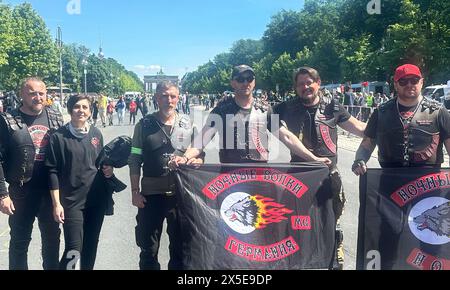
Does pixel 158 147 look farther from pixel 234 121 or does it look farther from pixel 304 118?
pixel 304 118

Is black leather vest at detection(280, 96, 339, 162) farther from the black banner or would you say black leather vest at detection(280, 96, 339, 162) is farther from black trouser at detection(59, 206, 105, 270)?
black trouser at detection(59, 206, 105, 270)

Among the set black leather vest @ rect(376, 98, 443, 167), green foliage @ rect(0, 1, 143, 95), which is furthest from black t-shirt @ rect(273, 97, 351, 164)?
green foliage @ rect(0, 1, 143, 95)

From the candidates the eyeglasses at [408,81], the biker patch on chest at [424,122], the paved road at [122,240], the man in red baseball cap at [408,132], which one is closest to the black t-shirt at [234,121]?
the paved road at [122,240]

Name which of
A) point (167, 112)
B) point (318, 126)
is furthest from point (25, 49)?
point (318, 126)

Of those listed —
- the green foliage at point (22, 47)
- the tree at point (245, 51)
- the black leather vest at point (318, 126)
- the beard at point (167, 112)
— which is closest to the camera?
the beard at point (167, 112)

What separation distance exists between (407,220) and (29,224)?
3.35 m

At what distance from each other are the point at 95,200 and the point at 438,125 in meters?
3.06

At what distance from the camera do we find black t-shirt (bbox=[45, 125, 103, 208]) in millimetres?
3992

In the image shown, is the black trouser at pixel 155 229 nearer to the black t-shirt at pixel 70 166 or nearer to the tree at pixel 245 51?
the black t-shirt at pixel 70 166

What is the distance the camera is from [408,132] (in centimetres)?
400

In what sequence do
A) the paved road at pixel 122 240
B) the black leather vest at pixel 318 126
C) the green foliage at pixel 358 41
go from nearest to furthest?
the black leather vest at pixel 318 126
the paved road at pixel 122 240
the green foliage at pixel 358 41

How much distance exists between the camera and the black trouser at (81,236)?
4035 mm
